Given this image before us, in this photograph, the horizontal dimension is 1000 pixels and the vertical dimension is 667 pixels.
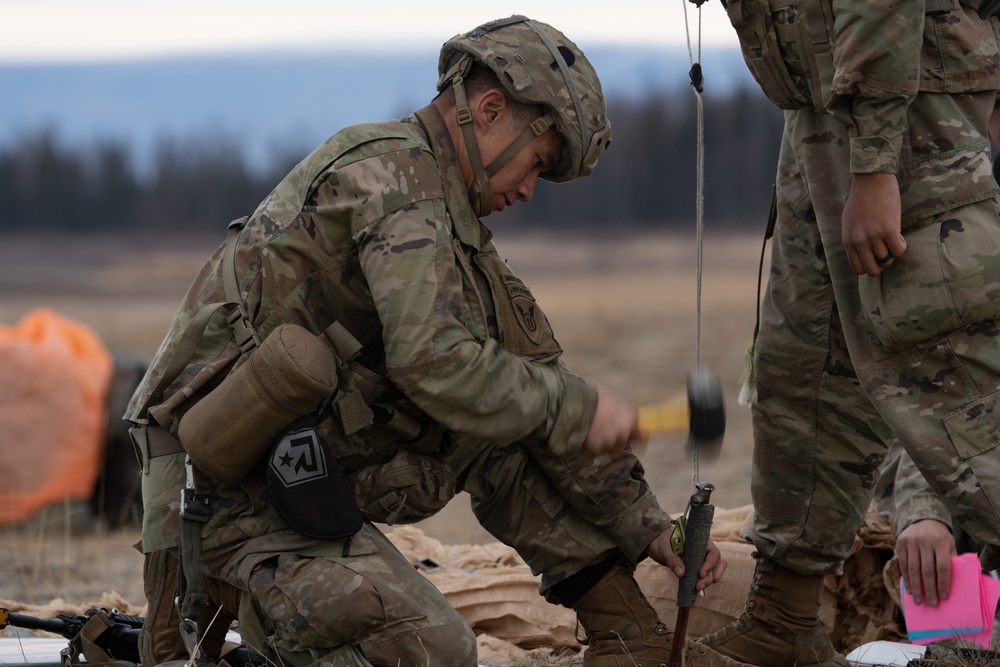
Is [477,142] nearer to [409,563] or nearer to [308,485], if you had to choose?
[308,485]

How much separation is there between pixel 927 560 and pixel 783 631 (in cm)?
57

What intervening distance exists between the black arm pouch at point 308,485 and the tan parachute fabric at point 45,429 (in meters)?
5.44

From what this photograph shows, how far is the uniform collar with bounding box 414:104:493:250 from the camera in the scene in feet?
11.7

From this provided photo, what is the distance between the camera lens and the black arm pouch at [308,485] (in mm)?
3334

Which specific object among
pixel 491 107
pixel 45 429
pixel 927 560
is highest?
pixel 491 107

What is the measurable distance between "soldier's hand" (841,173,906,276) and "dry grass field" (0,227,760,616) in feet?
6.62

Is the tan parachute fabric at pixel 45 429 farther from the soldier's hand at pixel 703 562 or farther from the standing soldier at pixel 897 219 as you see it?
the standing soldier at pixel 897 219

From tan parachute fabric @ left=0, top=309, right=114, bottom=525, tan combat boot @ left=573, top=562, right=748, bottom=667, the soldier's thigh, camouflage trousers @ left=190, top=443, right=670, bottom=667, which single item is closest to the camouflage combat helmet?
camouflage trousers @ left=190, top=443, right=670, bottom=667

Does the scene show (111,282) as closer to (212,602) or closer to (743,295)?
(743,295)

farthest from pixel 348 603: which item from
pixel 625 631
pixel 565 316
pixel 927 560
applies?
pixel 565 316

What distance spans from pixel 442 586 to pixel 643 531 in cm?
125

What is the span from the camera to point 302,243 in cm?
345

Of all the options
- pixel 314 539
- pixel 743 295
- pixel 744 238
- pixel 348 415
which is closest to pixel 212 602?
Answer: pixel 314 539

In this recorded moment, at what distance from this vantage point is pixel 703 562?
370 centimetres
